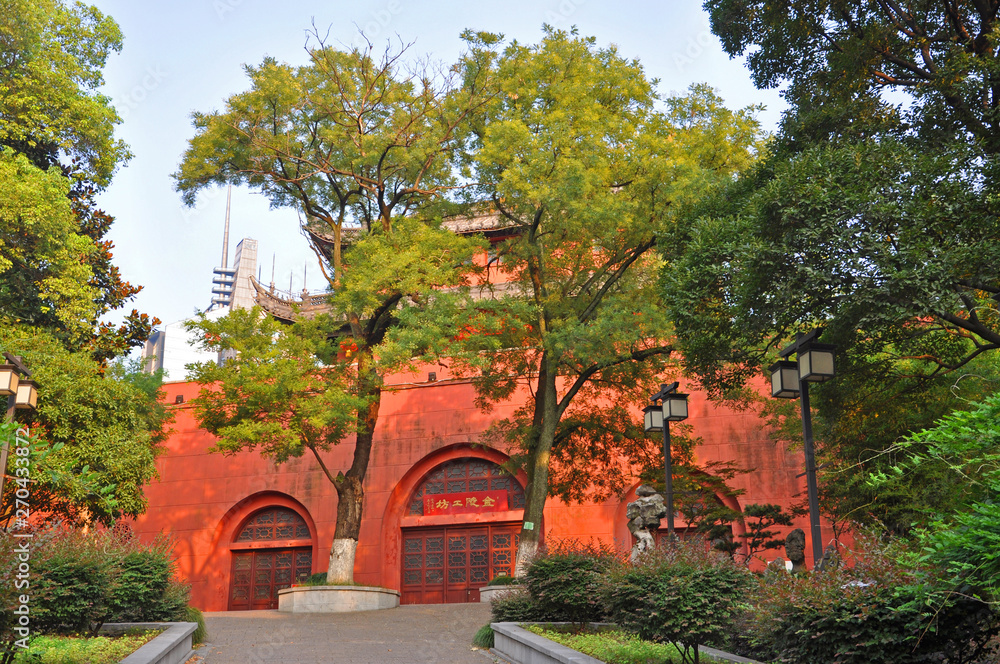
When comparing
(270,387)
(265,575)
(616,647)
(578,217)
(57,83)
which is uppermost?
(57,83)

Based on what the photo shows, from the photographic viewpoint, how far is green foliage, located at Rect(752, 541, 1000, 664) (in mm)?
4453

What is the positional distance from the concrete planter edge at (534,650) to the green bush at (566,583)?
0.20 metres

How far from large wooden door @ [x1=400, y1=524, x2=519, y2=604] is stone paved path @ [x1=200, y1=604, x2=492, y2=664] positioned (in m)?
4.23

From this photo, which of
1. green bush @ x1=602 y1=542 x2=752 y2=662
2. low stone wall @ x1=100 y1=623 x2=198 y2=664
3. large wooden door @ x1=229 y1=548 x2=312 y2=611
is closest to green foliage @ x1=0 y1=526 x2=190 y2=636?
low stone wall @ x1=100 y1=623 x2=198 y2=664

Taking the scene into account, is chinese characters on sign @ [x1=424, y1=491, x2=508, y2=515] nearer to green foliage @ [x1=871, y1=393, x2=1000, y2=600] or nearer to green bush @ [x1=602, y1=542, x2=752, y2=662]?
green bush @ [x1=602, y1=542, x2=752, y2=662]

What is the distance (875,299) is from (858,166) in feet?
4.87

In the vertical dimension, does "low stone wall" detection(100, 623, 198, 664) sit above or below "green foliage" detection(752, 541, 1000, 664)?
below

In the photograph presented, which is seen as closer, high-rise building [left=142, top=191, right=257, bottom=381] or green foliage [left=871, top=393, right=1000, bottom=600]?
green foliage [left=871, top=393, right=1000, bottom=600]

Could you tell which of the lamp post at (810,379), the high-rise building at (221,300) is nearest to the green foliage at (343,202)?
the lamp post at (810,379)

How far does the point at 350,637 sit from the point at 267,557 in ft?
38.1

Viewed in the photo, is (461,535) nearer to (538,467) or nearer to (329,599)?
(329,599)

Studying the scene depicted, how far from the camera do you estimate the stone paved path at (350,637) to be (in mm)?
10117

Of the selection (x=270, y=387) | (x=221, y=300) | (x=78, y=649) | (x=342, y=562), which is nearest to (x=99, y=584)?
(x=78, y=649)

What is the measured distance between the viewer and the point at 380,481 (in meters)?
22.3
